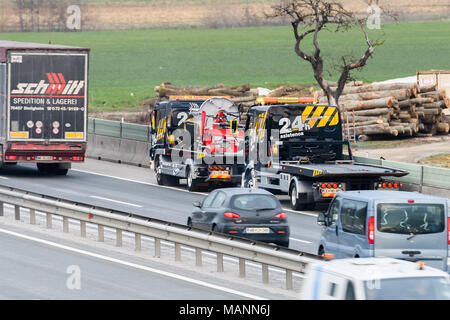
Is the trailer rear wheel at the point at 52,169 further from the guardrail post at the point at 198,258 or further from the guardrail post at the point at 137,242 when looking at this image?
the guardrail post at the point at 198,258

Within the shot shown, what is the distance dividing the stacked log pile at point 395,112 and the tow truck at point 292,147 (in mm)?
12372

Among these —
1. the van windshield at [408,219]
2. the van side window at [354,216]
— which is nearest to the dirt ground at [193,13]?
the van side window at [354,216]

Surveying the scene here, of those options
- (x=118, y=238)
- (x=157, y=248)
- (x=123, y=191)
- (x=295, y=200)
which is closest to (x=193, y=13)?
Result: (x=123, y=191)

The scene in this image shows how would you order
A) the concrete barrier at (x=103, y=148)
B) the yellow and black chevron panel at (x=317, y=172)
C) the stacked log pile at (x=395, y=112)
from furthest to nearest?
the stacked log pile at (x=395, y=112) < the concrete barrier at (x=103, y=148) < the yellow and black chevron panel at (x=317, y=172)

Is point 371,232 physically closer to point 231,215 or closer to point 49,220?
point 231,215

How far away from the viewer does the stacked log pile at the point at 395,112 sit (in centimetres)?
4619

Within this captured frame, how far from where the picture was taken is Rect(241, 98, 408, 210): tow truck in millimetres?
30594

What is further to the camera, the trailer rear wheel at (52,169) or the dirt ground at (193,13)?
the dirt ground at (193,13)

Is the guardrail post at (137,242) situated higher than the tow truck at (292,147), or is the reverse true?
the tow truck at (292,147)

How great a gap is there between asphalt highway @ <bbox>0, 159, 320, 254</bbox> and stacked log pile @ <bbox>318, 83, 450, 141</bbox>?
10740 millimetres

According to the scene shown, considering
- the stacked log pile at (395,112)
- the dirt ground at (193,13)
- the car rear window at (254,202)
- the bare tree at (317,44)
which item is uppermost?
the dirt ground at (193,13)

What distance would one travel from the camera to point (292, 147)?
105 ft

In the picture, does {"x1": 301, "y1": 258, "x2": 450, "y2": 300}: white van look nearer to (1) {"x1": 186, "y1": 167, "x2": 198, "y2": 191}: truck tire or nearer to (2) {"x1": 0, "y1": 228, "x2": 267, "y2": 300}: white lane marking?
(2) {"x1": 0, "y1": 228, "x2": 267, "y2": 300}: white lane marking
